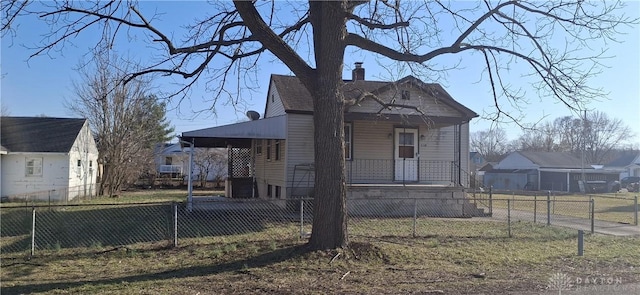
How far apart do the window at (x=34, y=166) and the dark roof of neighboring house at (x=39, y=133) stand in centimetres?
62

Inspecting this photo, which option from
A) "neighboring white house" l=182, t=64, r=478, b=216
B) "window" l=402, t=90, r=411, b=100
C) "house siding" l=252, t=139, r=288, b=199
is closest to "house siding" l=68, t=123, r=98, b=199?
"neighboring white house" l=182, t=64, r=478, b=216

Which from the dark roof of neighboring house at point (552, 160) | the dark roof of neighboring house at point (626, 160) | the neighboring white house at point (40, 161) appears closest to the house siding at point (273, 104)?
the neighboring white house at point (40, 161)

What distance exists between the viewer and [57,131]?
83.8 ft

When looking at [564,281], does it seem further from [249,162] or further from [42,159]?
[42,159]

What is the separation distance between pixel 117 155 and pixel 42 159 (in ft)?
16.3

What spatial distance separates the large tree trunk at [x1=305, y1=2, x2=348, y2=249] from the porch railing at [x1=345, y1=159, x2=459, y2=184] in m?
8.99

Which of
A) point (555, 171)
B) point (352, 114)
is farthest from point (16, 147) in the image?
point (555, 171)

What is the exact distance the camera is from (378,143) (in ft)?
58.2

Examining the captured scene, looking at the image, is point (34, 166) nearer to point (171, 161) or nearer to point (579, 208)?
point (579, 208)

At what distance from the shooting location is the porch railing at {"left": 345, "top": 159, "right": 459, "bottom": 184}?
1731 cm

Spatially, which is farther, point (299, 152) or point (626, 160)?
point (626, 160)

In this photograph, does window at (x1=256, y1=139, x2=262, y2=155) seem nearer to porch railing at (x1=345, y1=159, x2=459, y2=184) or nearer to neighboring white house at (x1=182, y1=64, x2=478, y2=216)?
neighboring white house at (x1=182, y1=64, x2=478, y2=216)

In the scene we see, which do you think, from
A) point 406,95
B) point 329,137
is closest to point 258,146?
point 406,95

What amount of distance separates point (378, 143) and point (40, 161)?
708 inches
